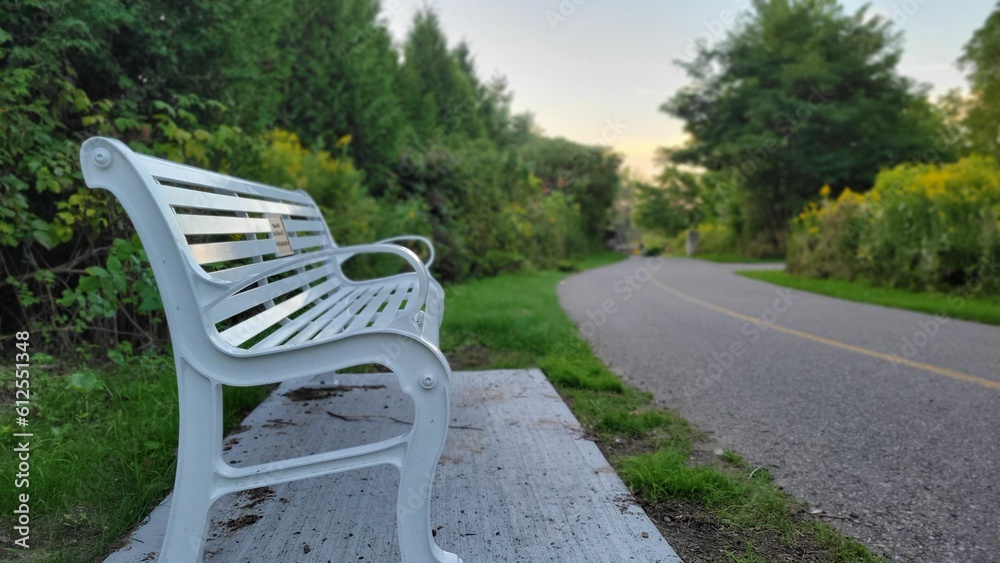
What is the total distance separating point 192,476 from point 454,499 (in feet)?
3.00

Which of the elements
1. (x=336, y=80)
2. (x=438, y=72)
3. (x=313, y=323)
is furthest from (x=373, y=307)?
(x=438, y=72)

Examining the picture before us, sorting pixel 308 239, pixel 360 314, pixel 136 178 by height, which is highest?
pixel 136 178

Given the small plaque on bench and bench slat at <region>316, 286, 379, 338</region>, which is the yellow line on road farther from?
the small plaque on bench

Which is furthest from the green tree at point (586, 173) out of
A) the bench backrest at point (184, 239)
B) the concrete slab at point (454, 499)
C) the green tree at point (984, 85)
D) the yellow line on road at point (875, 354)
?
the bench backrest at point (184, 239)

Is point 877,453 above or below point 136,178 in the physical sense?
below

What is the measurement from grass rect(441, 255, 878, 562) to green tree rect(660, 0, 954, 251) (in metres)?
22.9

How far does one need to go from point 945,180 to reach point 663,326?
575cm

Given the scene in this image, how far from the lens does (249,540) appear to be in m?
1.88

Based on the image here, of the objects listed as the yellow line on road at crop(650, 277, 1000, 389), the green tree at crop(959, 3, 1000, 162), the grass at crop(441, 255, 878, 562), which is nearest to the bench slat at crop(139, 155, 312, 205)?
the grass at crop(441, 255, 878, 562)

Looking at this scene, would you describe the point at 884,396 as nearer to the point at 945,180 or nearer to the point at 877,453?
the point at 877,453

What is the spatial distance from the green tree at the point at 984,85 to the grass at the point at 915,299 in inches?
825

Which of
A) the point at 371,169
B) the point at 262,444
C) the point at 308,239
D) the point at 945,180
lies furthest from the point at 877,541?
the point at 371,169

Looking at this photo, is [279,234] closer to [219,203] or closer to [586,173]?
[219,203]

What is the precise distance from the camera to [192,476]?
156 cm
